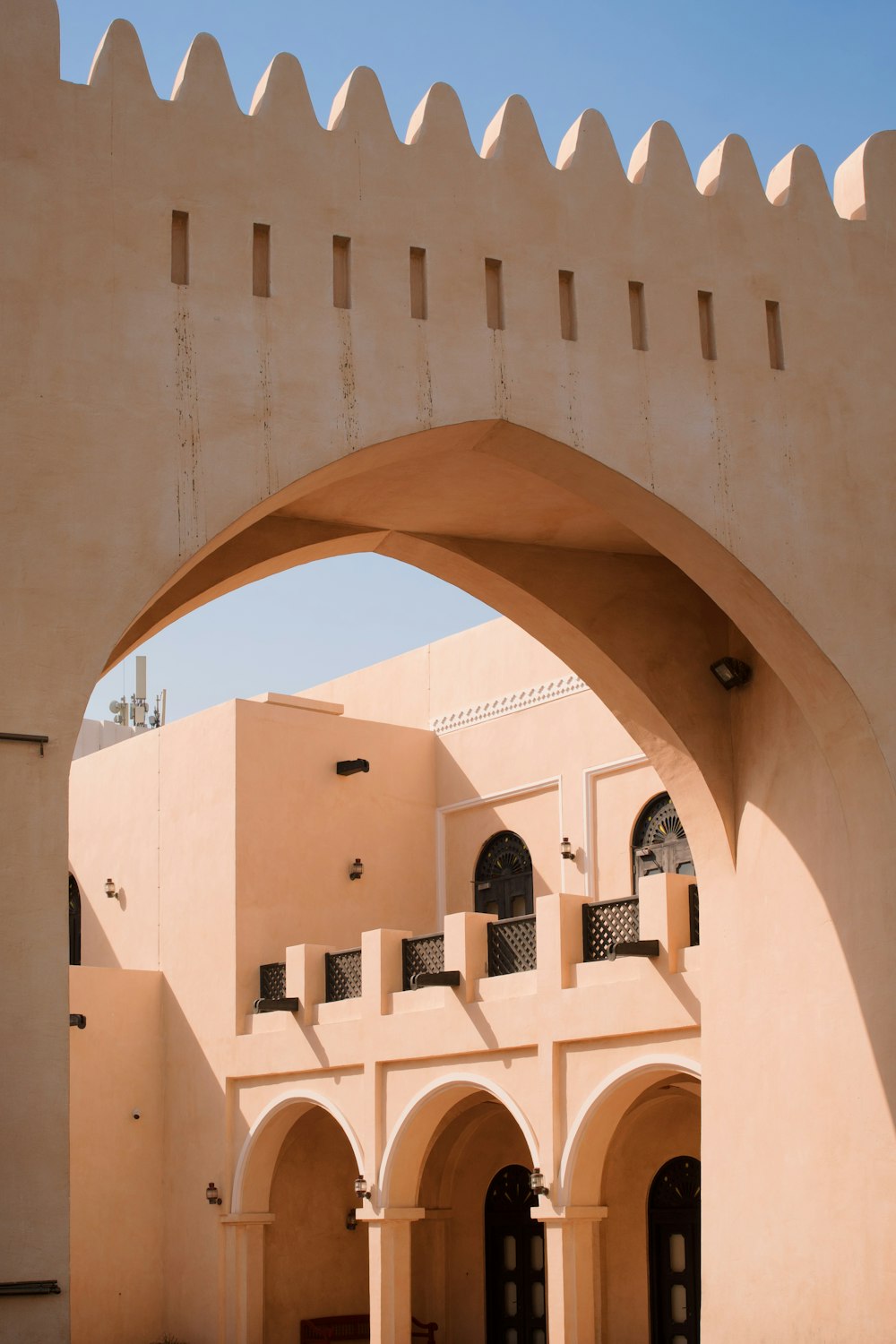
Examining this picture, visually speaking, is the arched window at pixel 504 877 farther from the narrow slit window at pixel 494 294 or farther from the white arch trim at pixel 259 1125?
the narrow slit window at pixel 494 294

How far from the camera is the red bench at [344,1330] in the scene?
682 inches

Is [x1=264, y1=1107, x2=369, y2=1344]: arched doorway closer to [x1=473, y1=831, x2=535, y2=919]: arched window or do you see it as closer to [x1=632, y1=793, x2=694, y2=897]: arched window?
[x1=473, y1=831, x2=535, y2=919]: arched window

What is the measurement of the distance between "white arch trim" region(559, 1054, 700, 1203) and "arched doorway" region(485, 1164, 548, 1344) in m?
3.07

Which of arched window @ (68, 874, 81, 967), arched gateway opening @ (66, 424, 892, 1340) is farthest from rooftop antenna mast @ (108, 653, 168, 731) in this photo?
arched gateway opening @ (66, 424, 892, 1340)

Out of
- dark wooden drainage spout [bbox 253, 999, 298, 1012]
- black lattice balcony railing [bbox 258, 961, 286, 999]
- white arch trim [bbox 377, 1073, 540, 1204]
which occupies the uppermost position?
black lattice balcony railing [bbox 258, 961, 286, 999]

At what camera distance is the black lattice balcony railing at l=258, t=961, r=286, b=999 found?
17375 mm

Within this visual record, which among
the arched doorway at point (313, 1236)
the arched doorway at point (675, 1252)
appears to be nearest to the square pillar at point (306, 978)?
the arched doorway at point (313, 1236)

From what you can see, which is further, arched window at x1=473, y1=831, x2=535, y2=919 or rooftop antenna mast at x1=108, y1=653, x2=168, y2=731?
rooftop antenna mast at x1=108, y1=653, x2=168, y2=731

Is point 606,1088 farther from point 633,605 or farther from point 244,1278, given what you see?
point 633,605

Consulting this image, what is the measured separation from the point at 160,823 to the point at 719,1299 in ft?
36.7

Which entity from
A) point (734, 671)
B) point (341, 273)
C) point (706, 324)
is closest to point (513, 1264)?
point (734, 671)

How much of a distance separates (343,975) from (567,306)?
9860 mm

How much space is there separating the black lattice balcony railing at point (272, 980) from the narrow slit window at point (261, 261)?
11129mm

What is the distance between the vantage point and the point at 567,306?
317 inches
